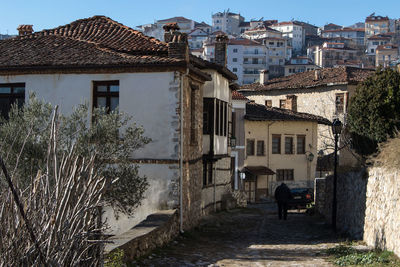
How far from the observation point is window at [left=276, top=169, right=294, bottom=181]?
131 ft

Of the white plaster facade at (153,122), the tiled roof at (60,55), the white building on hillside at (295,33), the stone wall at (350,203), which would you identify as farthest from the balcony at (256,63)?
the white plaster facade at (153,122)

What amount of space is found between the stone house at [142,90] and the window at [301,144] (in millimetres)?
22718

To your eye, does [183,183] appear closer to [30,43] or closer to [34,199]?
[30,43]

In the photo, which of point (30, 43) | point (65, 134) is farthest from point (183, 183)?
point (30, 43)

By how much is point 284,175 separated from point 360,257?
2849cm

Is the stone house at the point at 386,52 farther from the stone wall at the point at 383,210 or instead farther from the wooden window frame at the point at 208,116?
the stone wall at the point at 383,210

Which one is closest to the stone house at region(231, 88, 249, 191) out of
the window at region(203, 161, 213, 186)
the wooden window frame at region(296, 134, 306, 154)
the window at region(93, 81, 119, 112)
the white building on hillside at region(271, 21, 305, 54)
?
the wooden window frame at region(296, 134, 306, 154)

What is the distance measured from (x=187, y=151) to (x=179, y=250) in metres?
3.67

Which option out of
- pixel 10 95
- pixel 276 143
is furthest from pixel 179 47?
pixel 276 143

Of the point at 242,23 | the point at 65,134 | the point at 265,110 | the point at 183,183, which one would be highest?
the point at 242,23

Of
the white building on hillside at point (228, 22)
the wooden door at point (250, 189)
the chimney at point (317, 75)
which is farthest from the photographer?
the white building on hillside at point (228, 22)

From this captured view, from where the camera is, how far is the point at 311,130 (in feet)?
132

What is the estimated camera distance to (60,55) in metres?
17.2

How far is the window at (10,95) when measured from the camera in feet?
56.3
